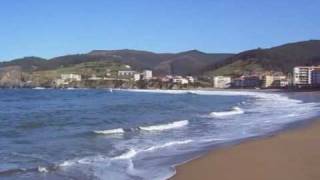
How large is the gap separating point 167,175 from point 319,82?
488ft

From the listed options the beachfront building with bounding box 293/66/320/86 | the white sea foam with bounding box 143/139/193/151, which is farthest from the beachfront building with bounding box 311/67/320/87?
the white sea foam with bounding box 143/139/193/151

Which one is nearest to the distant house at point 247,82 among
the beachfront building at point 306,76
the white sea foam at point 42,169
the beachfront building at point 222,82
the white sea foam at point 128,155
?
the beachfront building at point 222,82

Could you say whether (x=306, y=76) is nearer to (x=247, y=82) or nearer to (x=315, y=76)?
(x=315, y=76)

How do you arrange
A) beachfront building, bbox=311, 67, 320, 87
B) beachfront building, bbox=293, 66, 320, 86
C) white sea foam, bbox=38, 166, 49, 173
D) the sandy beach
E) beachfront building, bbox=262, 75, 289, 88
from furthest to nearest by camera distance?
beachfront building, bbox=262, 75, 289, 88
beachfront building, bbox=293, 66, 320, 86
beachfront building, bbox=311, 67, 320, 87
white sea foam, bbox=38, 166, 49, 173
the sandy beach

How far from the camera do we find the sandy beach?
39.4 feet

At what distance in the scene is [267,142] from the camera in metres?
18.5

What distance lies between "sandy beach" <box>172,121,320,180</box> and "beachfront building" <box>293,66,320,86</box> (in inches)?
5543

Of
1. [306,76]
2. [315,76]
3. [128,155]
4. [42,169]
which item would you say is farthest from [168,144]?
[306,76]

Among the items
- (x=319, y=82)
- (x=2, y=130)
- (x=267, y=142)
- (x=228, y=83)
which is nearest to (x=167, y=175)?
(x=267, y=142)

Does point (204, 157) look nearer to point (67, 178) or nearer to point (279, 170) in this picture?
point (279, 170)

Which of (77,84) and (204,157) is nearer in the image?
(204,157)

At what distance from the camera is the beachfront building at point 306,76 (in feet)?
513

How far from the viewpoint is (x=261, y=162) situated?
13.9 m

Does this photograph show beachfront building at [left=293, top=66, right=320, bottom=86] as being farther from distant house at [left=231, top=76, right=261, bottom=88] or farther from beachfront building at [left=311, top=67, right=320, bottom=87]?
distant house at [left=231, top=76, right=261, bottom=88]
